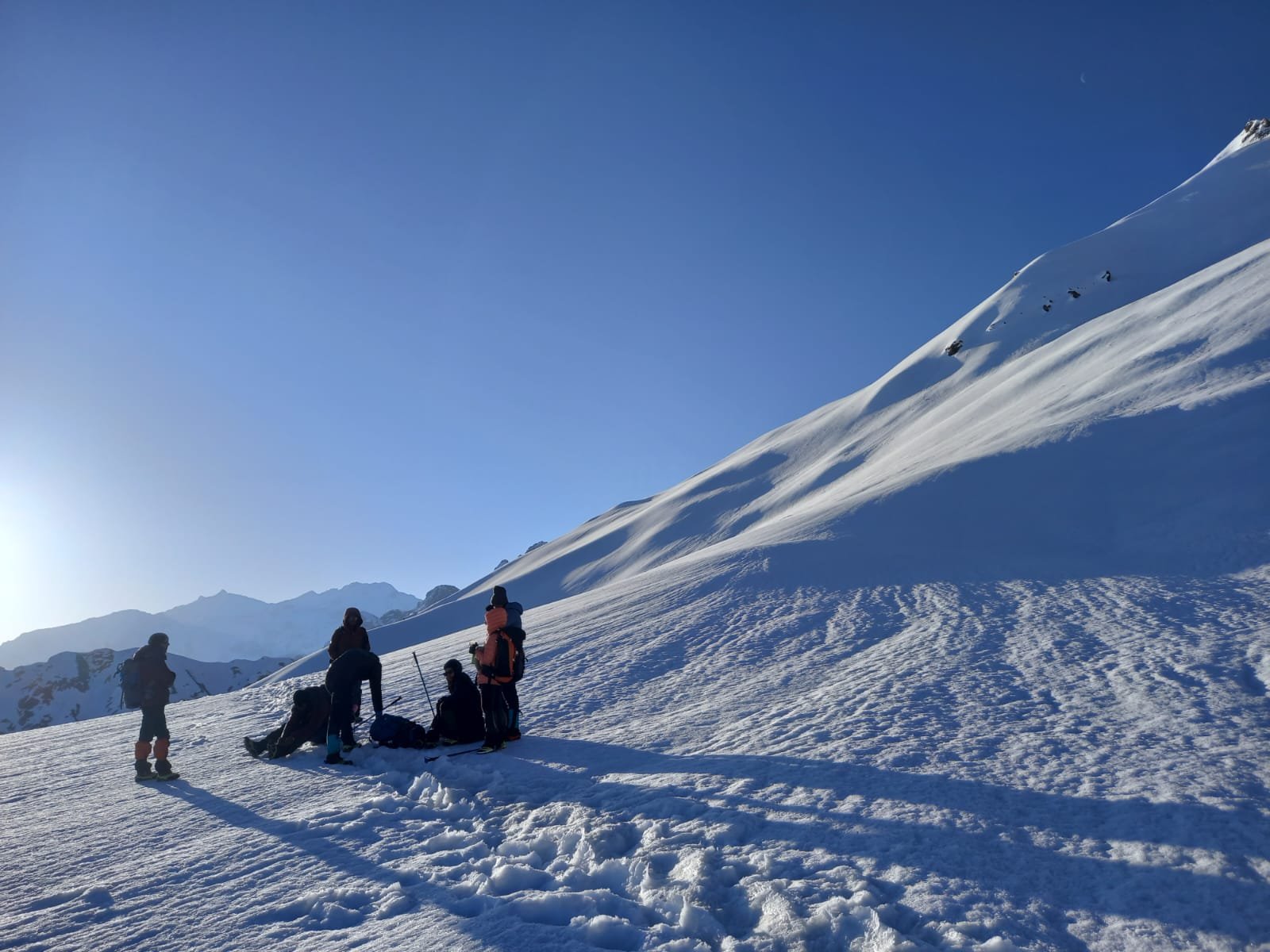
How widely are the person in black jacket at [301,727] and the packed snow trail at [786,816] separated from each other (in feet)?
1.39

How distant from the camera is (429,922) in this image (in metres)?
4.43

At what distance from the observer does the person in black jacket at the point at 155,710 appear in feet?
30.7

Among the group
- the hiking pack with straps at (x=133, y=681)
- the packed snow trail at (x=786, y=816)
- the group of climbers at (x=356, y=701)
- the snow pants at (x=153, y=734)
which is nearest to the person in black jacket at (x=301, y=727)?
the group of climbers at (x=356, y=701)

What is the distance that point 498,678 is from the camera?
893cm

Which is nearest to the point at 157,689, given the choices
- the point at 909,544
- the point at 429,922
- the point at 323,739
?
the point at 323,739

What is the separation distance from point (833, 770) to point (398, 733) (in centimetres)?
615

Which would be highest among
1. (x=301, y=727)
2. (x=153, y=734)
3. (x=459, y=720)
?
(x=153, y=734)

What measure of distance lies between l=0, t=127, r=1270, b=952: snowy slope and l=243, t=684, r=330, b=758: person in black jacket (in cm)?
29

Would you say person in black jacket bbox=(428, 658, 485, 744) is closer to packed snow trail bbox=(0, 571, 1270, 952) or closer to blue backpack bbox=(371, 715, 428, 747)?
A: blue backpack bbox=(371, 715, 428, 747)

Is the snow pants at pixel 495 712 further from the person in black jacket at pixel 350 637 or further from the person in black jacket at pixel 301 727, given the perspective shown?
the person in black jacket at pixel 301 727

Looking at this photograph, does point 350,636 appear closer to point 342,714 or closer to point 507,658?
point 342,714

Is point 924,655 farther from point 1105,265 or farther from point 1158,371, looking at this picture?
point 1105,265

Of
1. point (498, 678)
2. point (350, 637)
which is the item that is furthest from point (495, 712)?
point (350, 637)

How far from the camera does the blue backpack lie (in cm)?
941
